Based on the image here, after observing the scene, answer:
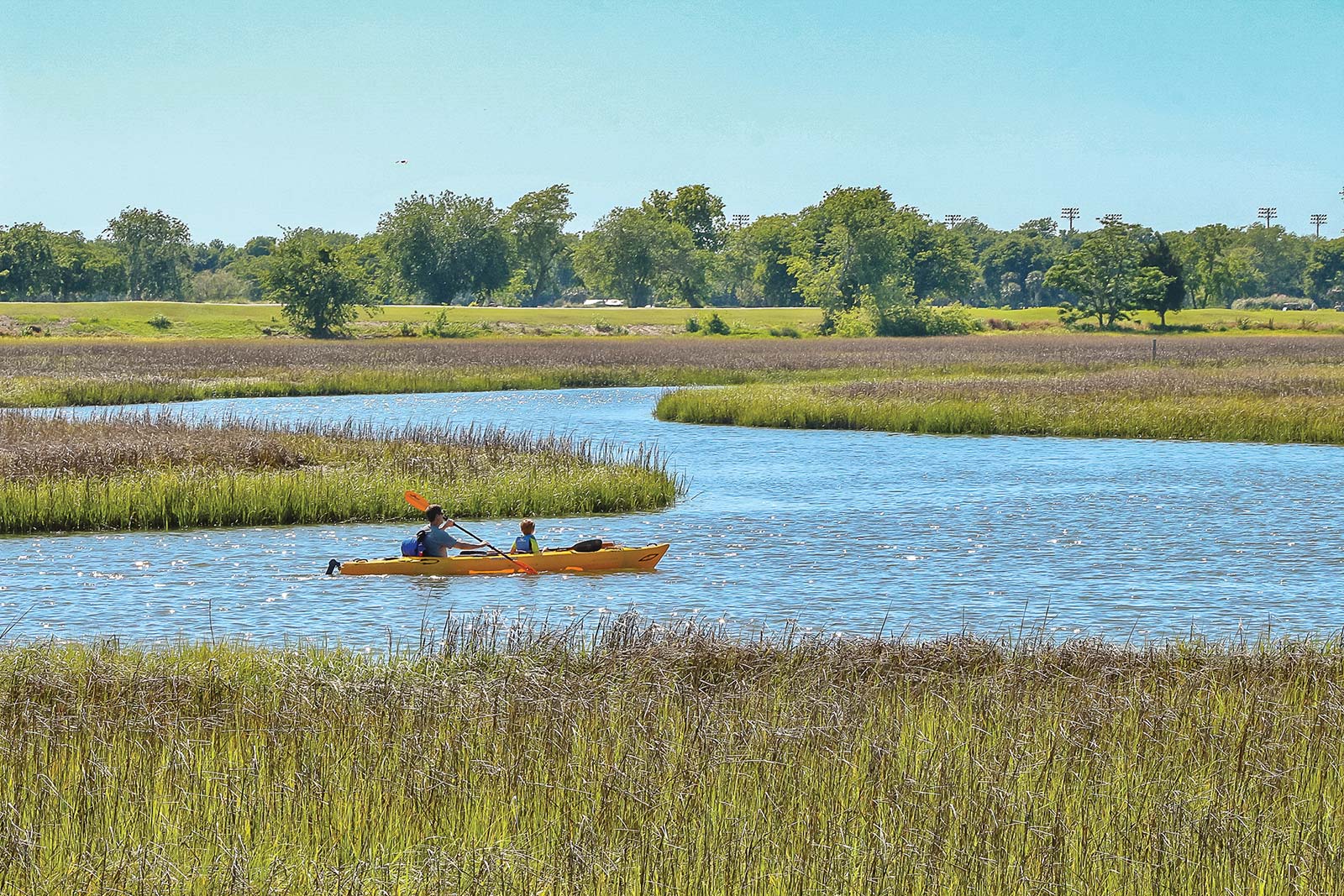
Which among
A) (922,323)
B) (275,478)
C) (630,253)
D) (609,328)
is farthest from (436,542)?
(630,253)

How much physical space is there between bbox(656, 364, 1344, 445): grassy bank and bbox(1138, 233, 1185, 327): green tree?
282 ft

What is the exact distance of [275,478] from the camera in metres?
28.1

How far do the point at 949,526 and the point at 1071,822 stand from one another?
767 inches

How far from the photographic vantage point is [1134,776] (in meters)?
10.1

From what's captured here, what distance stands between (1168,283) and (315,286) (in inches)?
3160

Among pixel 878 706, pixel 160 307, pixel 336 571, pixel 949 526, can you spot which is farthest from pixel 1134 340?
pixel 878 706

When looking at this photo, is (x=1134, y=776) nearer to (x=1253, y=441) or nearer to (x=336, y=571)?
(x=336, y=571)

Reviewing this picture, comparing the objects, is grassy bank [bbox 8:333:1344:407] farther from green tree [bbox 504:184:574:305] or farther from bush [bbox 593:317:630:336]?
green tree [bbox 504:184:574:305]

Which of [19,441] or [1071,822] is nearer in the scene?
[1071,822]

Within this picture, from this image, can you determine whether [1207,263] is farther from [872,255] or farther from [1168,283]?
[872,255]

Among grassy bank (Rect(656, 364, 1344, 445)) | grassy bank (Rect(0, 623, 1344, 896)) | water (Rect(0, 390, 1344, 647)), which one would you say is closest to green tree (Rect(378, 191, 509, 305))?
grassy bank (Rect(656, 364, 1344, 445))

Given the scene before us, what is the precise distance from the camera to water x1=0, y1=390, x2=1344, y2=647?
19.0 metres

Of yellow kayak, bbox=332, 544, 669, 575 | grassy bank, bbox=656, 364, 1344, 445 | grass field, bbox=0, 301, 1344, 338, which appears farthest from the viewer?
grass field, bbox=0, 301, 1344, 338

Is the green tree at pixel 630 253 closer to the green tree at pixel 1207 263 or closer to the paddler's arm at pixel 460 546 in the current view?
the green tree at pixel 1207 263
